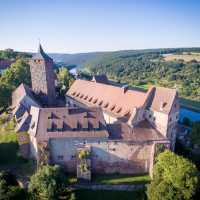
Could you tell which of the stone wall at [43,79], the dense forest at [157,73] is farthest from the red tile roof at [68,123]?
the dense forest at [157,73]

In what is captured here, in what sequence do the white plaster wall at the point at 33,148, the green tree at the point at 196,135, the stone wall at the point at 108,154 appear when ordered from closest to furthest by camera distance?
the stone wall at the point at 108,154
the white plaster wall at the point at 33,148
the green tree at the point at 196,135

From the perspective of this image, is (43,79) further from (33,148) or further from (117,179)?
(117,179)

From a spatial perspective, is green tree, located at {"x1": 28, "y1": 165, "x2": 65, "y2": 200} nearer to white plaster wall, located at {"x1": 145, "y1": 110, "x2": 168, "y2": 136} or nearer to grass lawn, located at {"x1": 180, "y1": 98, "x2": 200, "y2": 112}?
white plaster wall, located at {"x1": 145, "y1": 110, "x2": 168, "y2": 136}

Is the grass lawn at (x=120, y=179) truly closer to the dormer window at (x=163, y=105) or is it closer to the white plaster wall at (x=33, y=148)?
the white plaster wall at (x=33, y=148)

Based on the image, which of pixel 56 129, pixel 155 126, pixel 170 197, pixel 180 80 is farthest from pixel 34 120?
pixel 180 80

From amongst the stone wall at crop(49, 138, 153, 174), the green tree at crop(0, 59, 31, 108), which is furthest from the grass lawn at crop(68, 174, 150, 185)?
the green tree at crop(0, 59, 31, 108)

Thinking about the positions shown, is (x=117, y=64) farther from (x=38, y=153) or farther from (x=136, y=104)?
(x=38, y=153)

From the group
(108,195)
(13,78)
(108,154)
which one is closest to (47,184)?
(108,195)
